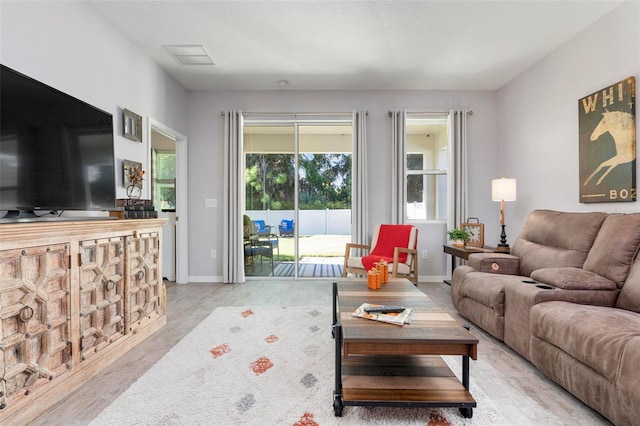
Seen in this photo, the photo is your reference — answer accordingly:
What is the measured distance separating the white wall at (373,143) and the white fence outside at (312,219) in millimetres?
428

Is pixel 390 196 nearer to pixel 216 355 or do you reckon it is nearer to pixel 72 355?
pixel 216 355

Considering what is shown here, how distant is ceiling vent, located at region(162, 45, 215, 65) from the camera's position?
3.44 m

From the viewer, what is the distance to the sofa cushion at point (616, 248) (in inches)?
85.9

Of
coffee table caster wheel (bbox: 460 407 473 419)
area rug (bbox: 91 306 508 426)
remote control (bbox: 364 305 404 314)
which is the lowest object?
area rug (bbox: 91 306 508 426)

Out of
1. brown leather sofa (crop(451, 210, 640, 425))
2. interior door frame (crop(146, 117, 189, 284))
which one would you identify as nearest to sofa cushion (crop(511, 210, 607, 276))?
brown leather sofa (crop(451, 210, 640, 425))

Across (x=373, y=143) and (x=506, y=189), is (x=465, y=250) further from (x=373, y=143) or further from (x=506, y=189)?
(x=373, y=143)

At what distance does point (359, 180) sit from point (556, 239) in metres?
2.46

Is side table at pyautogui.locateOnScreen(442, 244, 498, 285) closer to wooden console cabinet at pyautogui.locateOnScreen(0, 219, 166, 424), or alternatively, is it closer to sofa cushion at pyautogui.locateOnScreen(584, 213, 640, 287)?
sofa cushion at pyautogui.locateOnScreen(584, 213, 640, 287)

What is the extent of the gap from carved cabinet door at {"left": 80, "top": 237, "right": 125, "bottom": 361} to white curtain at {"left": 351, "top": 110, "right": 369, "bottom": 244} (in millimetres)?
3012

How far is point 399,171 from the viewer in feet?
15.2

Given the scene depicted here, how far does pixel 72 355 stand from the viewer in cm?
188

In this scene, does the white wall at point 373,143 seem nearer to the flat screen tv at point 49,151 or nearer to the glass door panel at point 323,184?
the glass door panel at point 323,184

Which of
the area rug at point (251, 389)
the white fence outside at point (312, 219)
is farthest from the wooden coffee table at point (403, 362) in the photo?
the white fence outside at point (312, 219)

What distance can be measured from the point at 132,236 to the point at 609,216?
3652 mm
